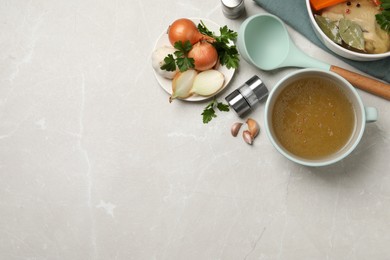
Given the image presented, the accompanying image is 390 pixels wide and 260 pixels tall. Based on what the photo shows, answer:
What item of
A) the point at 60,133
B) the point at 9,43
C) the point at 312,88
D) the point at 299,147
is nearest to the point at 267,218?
the point at 299,147

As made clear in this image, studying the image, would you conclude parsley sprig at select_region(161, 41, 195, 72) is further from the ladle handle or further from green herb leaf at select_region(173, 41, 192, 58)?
the ladle handle

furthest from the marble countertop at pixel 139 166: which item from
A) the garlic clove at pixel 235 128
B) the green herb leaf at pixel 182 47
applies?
the green herb leaf at pixel 182 47

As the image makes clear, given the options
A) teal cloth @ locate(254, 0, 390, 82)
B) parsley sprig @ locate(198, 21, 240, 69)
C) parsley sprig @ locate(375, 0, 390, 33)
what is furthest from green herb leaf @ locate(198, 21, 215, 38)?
parsley sprig @ locate(375, 0, 390, 33)

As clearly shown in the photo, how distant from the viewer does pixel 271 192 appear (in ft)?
3.32

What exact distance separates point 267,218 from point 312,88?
0.33m

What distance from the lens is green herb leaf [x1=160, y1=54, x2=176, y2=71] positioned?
94 centimetres

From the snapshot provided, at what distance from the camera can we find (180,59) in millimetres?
944

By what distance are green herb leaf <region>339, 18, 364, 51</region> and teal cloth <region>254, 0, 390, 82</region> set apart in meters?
0.10

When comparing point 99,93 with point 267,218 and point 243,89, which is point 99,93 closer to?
point 243,89

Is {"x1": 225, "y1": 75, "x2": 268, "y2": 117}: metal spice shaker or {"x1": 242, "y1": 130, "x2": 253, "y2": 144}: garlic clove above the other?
{"x1": 225, "y1": 75, "x2": 268, "y2": 117}: metal spice shaker

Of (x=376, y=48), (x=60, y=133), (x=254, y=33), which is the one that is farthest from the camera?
(x=60, y=133)

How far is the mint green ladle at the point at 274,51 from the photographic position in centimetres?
95

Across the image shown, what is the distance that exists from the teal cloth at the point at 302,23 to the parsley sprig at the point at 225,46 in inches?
4.4

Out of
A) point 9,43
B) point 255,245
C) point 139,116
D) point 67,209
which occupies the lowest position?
point 255,245
